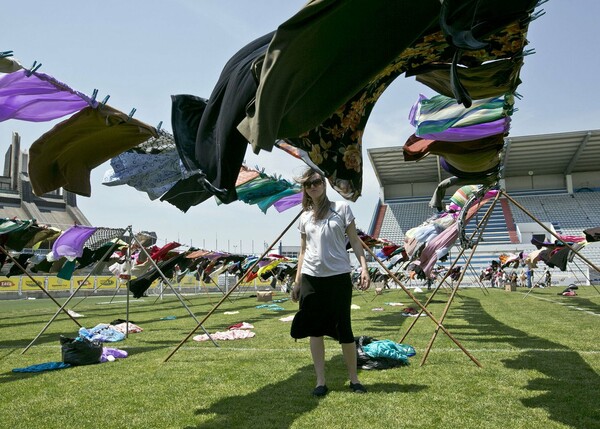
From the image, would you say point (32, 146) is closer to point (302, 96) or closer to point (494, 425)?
point (302, 96)

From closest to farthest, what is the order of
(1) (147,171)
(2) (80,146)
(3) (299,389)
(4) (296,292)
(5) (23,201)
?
(3) (299,389), (4) (296,292), (2) (80,146), (1) (147,171), (5) (23,201)

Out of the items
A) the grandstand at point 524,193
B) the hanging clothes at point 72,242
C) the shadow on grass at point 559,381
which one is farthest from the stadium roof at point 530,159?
the shadow on grass at point 559,381

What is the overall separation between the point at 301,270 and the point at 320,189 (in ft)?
2.19

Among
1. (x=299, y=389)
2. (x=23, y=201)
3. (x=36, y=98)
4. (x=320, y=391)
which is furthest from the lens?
(x=23, y=201)

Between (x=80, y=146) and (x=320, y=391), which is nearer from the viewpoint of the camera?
(x=320, y=391)

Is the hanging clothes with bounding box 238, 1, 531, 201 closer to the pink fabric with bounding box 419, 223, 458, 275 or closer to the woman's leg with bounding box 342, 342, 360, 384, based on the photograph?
Answer: the woman's leg with bounding box 342, 342, 360, 384

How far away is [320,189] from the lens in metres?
3.84

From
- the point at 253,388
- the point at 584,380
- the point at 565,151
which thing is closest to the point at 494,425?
the point at 584,380

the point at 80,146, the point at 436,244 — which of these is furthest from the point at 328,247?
the point at 436,244

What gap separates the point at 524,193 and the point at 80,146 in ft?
150

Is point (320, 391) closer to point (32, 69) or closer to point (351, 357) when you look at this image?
point (351, 357)

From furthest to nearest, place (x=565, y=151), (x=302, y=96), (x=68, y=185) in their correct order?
(x=565, y=151), (x=68, y=185), (x=302, y=96)

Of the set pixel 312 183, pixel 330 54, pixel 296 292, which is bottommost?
pixel 296 292

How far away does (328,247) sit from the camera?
12.3ft
